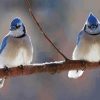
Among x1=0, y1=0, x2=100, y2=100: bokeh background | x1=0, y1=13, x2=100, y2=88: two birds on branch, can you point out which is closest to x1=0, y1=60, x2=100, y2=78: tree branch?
x1=0, y1=13, x2=100, y2=88: two birds on branch

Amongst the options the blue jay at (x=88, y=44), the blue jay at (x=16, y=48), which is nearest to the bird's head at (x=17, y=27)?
the blue jay at (x=16, y=48)

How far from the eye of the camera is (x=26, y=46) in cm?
188

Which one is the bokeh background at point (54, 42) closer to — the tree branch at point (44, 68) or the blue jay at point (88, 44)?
the blue jay at point (88, 44)

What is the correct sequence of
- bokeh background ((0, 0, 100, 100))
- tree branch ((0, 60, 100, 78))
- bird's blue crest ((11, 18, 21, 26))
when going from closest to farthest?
tree branch ((0, 60, 100, 78)) → bird's blue crest ((11, 18, 21, 26)) → bokeh background ((0, 0, 100, 100))

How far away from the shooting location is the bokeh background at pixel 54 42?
5086mm

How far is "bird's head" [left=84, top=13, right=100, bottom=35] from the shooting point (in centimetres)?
187

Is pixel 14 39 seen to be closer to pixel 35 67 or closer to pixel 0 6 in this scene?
pixel 35 67

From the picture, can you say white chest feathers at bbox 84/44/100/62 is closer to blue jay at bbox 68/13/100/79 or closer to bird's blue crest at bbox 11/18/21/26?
blue jay at bbox 68/13/100/79

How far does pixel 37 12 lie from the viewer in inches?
218

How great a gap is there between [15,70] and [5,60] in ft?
0.68

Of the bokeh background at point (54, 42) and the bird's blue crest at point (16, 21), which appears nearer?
the bird's blue crest at point (16, 21)

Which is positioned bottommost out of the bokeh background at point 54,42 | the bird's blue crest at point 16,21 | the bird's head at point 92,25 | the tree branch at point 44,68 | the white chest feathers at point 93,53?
the bokeh background at point 54,42

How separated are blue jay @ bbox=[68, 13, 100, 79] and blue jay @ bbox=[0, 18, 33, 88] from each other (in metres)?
0.15

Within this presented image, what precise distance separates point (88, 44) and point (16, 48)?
23 cm
